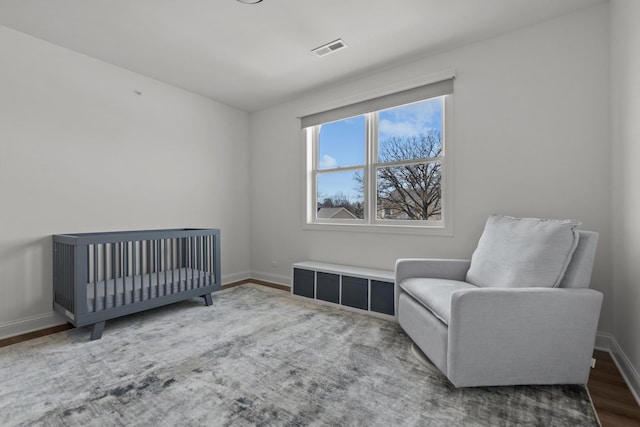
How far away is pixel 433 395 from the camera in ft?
5.07

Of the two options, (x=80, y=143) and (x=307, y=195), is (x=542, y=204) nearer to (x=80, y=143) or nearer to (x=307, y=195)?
(x=307, y=195)

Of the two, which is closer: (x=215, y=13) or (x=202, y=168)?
(x=215, y=13)

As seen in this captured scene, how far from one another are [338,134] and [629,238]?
8.88ft

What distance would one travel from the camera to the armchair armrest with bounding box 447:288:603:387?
153 cm

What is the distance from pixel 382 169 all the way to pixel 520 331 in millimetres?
2050

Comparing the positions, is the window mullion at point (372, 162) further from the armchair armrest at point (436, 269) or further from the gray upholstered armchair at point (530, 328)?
the gray upholstered armchair at point (530, 328)

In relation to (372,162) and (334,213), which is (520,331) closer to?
(372,162)

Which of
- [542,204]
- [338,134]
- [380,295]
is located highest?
[338,134]

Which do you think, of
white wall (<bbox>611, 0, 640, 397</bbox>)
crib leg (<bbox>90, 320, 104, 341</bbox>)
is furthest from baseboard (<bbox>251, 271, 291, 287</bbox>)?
white wall (<bbox>611, 0, 640, 397</bbox>)

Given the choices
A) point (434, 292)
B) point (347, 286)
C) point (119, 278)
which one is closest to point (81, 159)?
point (119, 278)

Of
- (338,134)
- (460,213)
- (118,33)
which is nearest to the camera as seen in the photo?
(118,33)

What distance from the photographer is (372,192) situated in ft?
10.8

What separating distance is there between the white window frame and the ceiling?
634mm

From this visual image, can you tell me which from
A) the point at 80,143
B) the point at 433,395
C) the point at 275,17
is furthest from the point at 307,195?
the point at 433,395
